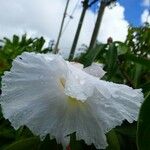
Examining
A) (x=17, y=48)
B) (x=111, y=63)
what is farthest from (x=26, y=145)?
(x=17, y=48)

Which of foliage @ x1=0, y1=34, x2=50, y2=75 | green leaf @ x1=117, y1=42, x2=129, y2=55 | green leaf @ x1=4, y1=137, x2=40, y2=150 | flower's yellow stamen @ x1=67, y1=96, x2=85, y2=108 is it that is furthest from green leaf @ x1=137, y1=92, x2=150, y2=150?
foliage @ x1=0, y1=34, x2=50, y2=75

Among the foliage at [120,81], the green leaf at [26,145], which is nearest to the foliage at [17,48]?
the foliage at [120,81]

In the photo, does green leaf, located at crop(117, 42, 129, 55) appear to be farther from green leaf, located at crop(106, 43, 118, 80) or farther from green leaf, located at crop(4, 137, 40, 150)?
green leaf, located at crop(4, 137, 40, 150)

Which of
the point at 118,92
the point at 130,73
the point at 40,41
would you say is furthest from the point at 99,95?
the point at 40,41

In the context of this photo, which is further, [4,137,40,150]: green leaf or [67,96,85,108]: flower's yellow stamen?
[4,137,40,150]: green leaf

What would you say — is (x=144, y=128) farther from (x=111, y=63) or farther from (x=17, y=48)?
(x=17, y=48)

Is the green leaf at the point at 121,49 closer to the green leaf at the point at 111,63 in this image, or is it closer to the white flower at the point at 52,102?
the green leaf at the point at 111,63

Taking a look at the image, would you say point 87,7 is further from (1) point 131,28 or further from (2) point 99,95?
(2) point 99,95
